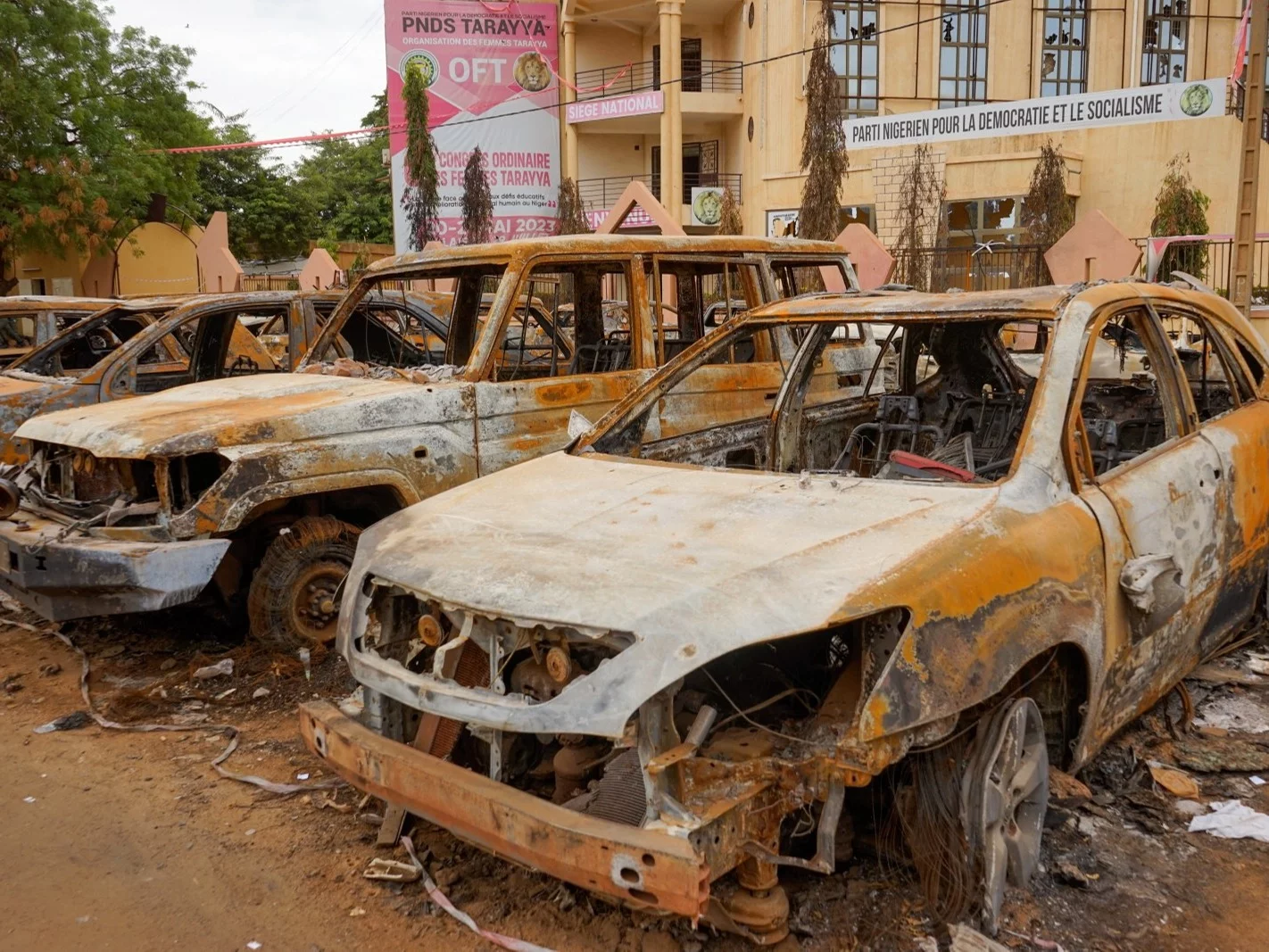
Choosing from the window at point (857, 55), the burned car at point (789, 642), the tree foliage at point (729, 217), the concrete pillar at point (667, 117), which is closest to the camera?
the burned car at point (789, 642)

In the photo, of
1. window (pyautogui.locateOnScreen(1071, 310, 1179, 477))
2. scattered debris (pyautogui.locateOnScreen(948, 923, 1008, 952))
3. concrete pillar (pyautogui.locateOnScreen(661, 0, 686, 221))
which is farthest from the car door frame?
concrete pillar (pyautogui.locateOnScreen(661, 0, 686, 221))

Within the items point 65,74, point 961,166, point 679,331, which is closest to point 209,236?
point 65,74

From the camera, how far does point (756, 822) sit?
95.1 inches

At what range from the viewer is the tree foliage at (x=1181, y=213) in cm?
1808

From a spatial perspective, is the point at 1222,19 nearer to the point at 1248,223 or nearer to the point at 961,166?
the point at 961,166

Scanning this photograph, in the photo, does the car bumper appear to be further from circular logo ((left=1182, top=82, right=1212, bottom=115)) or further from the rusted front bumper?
circular logo ((left=1182, top=82, right=1212, bottom=115))

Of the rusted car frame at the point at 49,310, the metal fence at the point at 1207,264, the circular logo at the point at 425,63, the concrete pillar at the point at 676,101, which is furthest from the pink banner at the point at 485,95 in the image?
the rusted car frame at the point at 49,310

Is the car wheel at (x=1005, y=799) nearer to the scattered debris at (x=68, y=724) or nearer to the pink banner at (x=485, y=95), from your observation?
the scattered debris at (x=68, y=724)

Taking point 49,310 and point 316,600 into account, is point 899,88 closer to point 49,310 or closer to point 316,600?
point 49,310

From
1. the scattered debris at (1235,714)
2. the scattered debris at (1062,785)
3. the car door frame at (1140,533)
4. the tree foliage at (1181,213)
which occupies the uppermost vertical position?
the tree foliage at (1181,213)

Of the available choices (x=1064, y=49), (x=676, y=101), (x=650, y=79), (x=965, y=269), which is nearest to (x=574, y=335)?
(x=965, y=269)

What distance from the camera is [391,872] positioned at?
Result: 3152mm

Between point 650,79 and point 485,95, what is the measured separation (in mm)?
4870

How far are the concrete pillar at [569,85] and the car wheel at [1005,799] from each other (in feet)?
91.9
